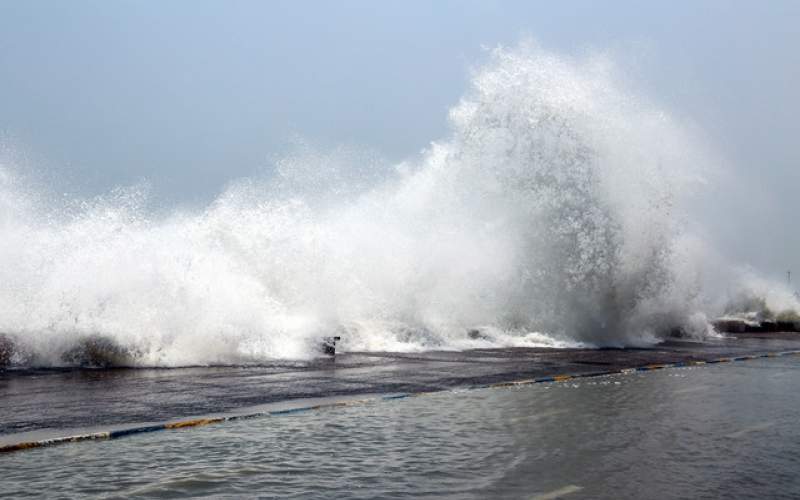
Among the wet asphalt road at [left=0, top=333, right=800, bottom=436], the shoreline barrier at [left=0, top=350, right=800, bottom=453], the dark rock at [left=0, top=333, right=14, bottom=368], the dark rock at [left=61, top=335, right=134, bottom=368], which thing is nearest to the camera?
the shoreline barrier at [left=0, top=350, right=800, bottom=453]

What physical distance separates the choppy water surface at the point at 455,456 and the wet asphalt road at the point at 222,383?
1358 mm

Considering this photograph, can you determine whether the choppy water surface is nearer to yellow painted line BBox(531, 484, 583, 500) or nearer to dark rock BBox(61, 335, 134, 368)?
yellow painted line BBox(531, 484, 583, 500)

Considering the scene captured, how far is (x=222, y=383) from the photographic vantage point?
1159 cm

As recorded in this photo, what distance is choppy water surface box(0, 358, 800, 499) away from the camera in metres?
5.39

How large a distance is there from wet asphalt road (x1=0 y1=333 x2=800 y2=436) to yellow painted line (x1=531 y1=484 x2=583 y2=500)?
4703mm

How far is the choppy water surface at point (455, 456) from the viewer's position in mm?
5387

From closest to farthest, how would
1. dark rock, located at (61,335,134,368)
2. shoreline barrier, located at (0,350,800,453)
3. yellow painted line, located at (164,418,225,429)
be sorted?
shoreline barrier, located at (0,350,800,453), yellow painted line, located at (164,418,225,429), dark rock, located at (61,335,134,368)

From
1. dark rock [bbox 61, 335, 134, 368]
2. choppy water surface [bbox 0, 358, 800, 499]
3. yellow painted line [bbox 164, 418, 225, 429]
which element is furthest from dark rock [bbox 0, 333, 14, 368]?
choppy water surface [bbox 0, 358, 800, 499]

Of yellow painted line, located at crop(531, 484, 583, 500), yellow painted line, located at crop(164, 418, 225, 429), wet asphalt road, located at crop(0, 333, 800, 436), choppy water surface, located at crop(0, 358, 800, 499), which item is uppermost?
wet asphalt road, located at crop(0, 333, 800, 436)

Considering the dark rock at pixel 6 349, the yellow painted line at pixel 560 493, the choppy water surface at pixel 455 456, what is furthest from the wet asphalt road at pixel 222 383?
the yellow painted line at pixel 560 493

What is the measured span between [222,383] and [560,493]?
7.44 metres

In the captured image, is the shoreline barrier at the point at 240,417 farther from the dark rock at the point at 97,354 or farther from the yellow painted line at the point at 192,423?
the dark rock at the point at 97,354

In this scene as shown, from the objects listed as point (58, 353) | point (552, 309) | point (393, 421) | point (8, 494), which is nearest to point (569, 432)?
point (393, 421)

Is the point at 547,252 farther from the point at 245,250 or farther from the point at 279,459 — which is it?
the point at 279,459
